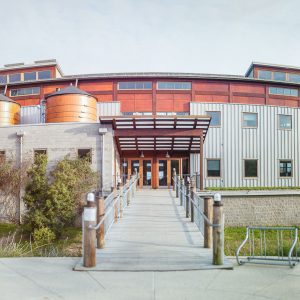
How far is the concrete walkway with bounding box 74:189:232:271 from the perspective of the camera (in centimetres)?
562

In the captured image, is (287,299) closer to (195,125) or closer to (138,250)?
(138,250)

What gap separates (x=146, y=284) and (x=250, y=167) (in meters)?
20.5

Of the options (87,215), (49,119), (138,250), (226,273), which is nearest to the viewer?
(226,273)

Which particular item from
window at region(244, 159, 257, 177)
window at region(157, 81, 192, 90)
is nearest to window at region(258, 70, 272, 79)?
window at region(157, 81, 192, 90)

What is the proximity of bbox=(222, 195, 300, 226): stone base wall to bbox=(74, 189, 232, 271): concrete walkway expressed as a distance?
207 inches

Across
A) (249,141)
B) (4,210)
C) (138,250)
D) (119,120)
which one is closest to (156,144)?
(119,120)

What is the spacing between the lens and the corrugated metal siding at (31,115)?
25.0 m

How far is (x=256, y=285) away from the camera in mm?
4570

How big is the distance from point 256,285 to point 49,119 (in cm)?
1915

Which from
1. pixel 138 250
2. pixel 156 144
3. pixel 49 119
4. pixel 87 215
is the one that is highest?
pixel 49 119

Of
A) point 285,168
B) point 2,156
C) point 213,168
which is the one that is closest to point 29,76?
point 2,156

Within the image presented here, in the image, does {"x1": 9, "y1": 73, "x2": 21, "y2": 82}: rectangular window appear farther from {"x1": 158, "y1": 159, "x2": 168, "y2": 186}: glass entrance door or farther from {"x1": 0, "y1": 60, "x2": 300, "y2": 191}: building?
{"x1": 158, "y1": 159, "x2": 168, "y2": 186}: glass entrance door

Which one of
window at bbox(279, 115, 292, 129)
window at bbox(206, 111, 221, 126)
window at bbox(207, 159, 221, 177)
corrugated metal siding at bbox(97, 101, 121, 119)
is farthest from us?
corrugated metal siding at bbox(97, 101, 121, 119)

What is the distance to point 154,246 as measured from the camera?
720 cm
